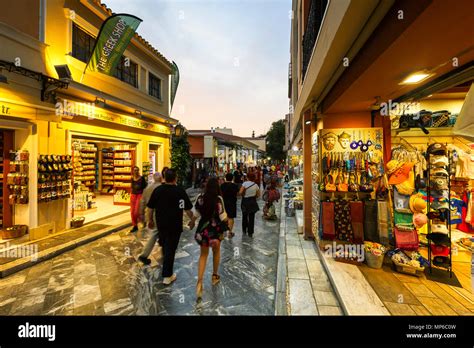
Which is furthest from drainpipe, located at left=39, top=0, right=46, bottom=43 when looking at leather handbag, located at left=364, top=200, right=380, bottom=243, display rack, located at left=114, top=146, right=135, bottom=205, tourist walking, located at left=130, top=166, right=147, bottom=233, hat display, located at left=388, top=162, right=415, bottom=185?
hat display, located at left=388, top=162, right=415, bottom=185

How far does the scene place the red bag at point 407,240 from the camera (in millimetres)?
3904

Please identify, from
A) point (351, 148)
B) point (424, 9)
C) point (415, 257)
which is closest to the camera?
point (424, 9)

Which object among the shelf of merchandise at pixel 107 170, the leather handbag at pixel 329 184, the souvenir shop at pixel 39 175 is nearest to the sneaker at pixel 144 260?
the souvenir shop at pixel 39 175

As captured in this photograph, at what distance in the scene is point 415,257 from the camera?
12.3 ft

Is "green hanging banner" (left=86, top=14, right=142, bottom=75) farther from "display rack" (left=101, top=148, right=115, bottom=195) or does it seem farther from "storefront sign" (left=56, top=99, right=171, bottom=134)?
"display rack" (left=101, top=148, right=115, bottom=195)

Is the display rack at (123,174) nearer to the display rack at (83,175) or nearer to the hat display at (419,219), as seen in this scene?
the display rack at (83,175)

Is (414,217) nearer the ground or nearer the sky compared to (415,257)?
nearer the sky

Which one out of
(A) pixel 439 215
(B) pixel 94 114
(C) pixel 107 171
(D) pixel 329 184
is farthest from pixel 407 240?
(C) pixel 107 171

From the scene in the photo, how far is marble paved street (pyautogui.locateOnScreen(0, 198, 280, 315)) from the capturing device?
3.13 metres

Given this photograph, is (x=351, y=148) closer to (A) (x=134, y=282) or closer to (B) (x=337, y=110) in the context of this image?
(B) (x=337, y=110)

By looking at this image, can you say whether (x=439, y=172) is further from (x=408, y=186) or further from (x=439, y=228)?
(x=439, y=228)

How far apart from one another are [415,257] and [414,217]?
70 centimetres
